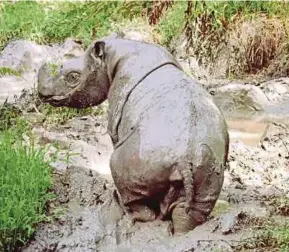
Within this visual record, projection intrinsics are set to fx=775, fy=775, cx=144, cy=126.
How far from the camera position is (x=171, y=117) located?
4.84 m

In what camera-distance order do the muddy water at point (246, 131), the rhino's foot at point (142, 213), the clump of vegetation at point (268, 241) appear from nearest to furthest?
the clump of vegetation at point (268, 241) < the rhino's foot at point (142, 213) < the muddy water at point (246, 131)

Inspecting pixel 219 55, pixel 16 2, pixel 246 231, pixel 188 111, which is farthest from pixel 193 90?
pixel 16 2

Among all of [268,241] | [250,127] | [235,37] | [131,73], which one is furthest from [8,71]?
[268,241]

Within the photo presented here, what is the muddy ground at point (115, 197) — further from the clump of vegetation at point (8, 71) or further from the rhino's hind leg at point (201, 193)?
the clump of vegetation at point (8, 71)

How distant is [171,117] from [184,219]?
641 mm

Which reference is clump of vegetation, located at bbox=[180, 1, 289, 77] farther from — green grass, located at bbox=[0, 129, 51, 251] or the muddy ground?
green grass, located at bbox=[0, 129, 51, 251]

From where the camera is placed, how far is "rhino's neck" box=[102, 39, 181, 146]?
17.0 ft

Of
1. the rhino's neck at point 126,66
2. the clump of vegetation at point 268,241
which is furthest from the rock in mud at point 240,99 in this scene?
the clump of vegetation at point 268,241

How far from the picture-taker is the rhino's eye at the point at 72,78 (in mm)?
5537

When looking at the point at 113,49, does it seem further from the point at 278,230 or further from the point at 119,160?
the point at 278,230

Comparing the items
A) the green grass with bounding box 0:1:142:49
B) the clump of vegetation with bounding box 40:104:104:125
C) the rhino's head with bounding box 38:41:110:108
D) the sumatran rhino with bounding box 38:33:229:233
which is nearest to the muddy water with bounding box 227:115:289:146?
the clump of vegetation with bounding box 40:104:104:125

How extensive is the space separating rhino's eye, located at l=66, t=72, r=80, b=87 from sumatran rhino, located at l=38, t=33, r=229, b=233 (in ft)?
0.56

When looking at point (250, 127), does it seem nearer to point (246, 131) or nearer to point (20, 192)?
point (246, 131)

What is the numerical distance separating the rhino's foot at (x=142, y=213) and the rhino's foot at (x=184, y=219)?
22cm
